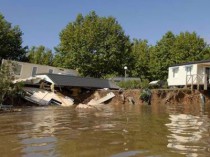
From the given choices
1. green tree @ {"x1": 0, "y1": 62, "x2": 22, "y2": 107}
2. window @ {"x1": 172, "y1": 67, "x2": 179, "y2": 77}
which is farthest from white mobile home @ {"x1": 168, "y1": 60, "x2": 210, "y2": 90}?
green tree @ {"x1": 0, "y1": 62, "x2": 22, "y2": 107}

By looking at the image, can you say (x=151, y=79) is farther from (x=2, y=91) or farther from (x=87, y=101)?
(x=2, y=91)

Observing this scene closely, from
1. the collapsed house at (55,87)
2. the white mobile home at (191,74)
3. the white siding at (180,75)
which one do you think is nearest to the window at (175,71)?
the white mobile home at (191,74)

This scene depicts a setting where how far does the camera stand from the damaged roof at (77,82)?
134ft

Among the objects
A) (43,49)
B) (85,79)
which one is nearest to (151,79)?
(85,79)

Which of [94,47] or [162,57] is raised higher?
[94,47]

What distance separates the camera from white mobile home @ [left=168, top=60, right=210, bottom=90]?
1522 inches

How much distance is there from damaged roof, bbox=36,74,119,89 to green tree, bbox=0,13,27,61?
16211 millimetres

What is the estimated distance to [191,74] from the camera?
4075 cm

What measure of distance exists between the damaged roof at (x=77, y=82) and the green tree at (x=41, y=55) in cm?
3008

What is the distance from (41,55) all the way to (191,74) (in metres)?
43.2

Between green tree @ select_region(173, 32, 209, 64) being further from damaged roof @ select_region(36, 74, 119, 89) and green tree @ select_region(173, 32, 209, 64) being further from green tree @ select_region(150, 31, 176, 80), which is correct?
damaged roof @ select_region(36, 74, 119, 89)

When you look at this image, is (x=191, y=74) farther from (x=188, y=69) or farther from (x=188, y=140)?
(x=188, y=140)

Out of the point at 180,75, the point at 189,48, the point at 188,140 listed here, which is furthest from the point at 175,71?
the point at 188,140

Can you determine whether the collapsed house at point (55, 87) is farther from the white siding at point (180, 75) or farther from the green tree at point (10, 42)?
the green tree at point (10, 42)
